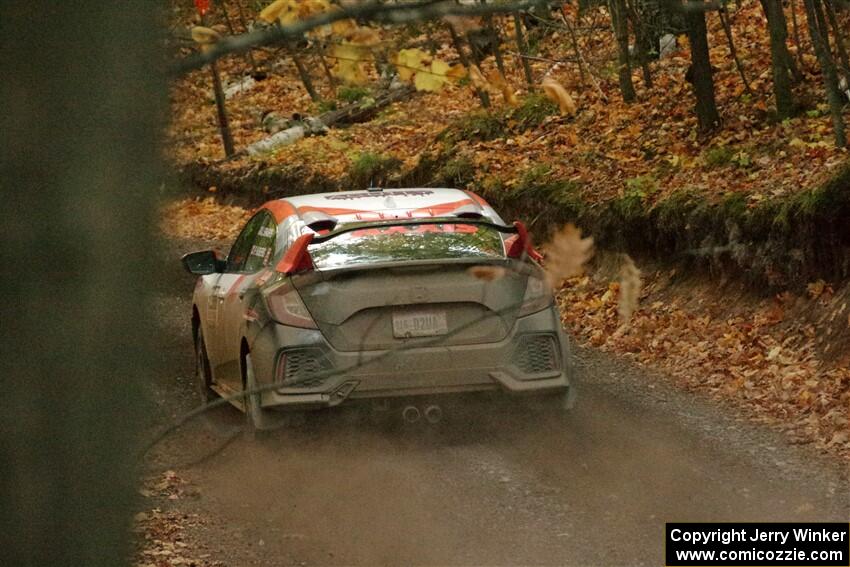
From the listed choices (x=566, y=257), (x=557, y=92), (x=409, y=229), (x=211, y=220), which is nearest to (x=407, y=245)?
(x=409, y=229)

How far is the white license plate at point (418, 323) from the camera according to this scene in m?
8.37

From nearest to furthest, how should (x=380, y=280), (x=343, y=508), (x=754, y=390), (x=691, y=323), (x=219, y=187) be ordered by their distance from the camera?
(x=343, y=508)
(x=380, y=280)
(x=754, y=390)
(x=691, y=323)
(x=219, y=187)

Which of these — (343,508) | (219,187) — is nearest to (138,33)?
(343,508)

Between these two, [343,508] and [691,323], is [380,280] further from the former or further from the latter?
[691,323]

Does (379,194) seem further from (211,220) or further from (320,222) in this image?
(211,220)

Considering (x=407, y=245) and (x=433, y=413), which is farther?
(x=433, y=413)

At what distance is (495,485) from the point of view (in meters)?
8.03

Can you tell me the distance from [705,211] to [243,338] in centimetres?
619

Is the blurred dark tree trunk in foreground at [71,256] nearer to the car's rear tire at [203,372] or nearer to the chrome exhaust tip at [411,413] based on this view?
the chrome exhaust tip at [411,413]

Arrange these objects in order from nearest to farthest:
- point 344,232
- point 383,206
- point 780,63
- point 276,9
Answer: point 276,9, point 344,232, point 383,206, point 780,63

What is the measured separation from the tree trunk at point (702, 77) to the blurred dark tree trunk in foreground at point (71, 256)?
1444 cm

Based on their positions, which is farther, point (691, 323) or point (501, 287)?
point (691, 323)

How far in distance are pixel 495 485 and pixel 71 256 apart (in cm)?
595

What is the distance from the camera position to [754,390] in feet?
34.6
